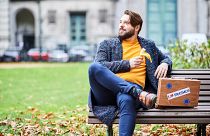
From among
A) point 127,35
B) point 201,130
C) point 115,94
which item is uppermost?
point 127,35

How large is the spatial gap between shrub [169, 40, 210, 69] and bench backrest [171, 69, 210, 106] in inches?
139

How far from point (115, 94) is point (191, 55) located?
5117mm

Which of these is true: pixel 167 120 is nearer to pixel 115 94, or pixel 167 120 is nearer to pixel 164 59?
pixel 115 94

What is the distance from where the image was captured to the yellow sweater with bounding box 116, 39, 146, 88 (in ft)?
17.7

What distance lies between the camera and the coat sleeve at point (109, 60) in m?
5.35

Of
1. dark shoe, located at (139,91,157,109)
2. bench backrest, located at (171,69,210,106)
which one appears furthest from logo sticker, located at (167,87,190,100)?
bench backrest, located at (171,69,210,106)

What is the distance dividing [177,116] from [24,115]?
12.8ft

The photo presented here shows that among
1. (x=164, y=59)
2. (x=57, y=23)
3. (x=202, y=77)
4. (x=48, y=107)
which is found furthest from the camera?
(x=57, y=23)

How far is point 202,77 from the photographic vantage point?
5.85 meters

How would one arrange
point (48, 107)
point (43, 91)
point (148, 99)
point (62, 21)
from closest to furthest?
1. point (148, 99)
2. point (48, 107)
3. point (43, 91)
4. point (62, 21)

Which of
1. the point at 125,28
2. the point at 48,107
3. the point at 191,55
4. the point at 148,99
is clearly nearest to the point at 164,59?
the point at 125,28

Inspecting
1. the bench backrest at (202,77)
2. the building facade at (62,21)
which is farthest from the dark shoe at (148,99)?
the building facade at (62,21)

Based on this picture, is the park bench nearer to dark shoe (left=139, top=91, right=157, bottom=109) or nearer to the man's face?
dark shoe (left=139, top=91, right=157, bottom=109)

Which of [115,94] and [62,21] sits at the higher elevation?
[62,21]
